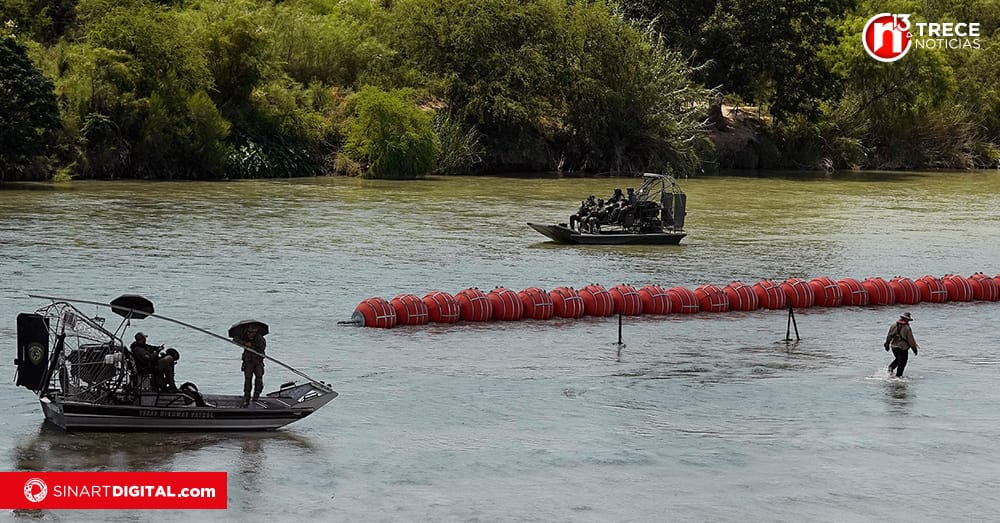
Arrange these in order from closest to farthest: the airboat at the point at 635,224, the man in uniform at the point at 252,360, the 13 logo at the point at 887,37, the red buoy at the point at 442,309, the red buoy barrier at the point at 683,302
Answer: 1. the man in uniform at the point at 252,360
2. the red buoy at the point at 442,309
3. the red buoy barrier at the point at 683,302
4. the airboat at the point at 635,224
5. the 13 logo at the point at 887,37

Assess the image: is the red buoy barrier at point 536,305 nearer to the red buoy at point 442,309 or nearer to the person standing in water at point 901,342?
the red buoy at point 442,309

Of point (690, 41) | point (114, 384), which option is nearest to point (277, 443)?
point (114, 384)

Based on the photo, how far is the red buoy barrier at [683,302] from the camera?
3055 cm

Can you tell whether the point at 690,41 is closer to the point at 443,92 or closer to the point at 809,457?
the point at 443,92

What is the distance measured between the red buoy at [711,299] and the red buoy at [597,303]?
2.16m

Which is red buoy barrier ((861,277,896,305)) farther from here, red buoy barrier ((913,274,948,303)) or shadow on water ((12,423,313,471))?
shadow on water ((12,423,313,471))

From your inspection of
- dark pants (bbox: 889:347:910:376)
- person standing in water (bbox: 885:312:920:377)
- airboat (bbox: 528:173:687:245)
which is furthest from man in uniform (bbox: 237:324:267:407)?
airboat (bbox: 528:173:687:245)

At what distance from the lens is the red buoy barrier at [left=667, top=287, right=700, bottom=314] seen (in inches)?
1203

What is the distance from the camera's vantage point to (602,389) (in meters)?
22.8

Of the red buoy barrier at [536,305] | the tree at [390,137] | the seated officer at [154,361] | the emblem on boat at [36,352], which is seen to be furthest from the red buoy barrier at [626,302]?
the tree at [390,137]

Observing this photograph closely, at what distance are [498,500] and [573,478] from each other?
1.38 m

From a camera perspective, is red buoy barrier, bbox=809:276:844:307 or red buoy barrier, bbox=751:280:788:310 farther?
red buoy barrier, bbox=809:276:844:307

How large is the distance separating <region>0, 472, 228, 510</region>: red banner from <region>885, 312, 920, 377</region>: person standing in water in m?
12.2

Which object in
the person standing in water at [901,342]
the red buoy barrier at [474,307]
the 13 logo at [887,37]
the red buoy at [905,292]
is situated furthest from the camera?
the 13 logo at [887,37]
